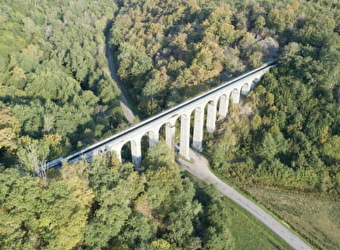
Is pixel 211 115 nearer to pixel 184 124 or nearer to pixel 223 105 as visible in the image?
pixel 223 105

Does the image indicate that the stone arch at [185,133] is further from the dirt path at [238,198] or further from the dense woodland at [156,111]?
the dense woodland at [156,111]

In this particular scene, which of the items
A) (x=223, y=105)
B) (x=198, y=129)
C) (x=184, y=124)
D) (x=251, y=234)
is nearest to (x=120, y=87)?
(x=223, y=105)

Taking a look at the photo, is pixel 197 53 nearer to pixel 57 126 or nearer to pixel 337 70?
pixel 337 70

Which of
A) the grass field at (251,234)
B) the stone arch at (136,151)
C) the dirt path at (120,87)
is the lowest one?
the grass field at (251,234)

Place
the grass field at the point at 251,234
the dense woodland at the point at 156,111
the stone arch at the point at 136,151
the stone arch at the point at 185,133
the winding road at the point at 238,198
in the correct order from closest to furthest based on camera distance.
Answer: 1. the dense woodland at the point at 156,111
2. the grass field at the point at 251,234
3. the winding road at the point at 238,198
4. the stone arch at the point at 136,151
5. the stone arch at the point at 185,133

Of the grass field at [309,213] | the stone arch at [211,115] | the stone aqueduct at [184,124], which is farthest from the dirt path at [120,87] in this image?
the grass field at [309,213]

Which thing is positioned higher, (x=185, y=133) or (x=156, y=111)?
(x=185, y=133)

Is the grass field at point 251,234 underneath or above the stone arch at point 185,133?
underneath
